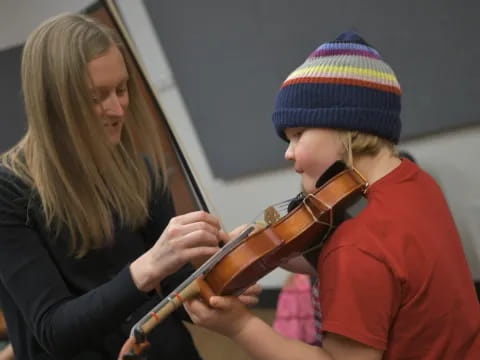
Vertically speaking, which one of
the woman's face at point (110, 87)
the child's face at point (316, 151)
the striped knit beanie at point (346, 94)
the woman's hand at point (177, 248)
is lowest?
the woman's hand at point (177, 248)

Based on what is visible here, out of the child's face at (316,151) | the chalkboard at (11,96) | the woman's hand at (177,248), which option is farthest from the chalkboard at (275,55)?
the woman's hand at (177,248)

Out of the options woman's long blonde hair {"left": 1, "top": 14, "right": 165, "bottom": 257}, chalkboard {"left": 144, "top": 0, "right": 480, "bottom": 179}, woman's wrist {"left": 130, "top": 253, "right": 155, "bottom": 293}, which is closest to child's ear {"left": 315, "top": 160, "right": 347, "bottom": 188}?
woman's wrist {"left": 130, "top": 253, "right": 155, "bottom": 293}

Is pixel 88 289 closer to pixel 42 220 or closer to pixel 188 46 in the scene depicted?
pixel 42 220

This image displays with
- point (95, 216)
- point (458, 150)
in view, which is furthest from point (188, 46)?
point (95, 216)

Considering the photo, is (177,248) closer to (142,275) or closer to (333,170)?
(142,275)

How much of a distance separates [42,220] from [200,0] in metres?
1.40

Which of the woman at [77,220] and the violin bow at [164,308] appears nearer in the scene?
the violin bow at [164,308]

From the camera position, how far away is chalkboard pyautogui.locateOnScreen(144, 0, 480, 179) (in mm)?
1656

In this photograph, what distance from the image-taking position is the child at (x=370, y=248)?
2.17ft

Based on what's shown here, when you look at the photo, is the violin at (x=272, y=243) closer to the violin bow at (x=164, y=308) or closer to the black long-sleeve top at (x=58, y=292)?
the violin bow at (x=164, y=308)

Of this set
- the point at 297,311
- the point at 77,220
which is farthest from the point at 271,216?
the point at 297,311

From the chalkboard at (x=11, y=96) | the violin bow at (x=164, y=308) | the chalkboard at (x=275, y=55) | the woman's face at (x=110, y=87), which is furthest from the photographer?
the chalkboard at (x=11, y=96)

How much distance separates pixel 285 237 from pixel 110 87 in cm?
45

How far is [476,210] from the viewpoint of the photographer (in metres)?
1.78
